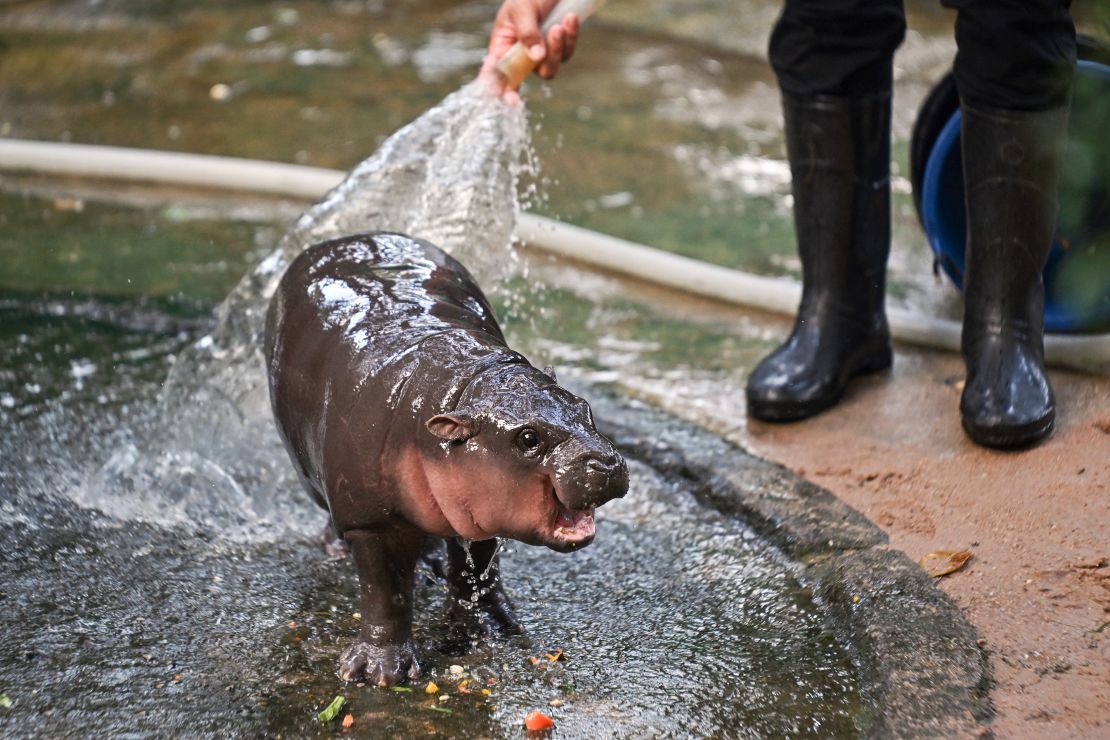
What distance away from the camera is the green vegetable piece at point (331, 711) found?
2424 mm

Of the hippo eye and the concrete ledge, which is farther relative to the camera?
the concrete ledge

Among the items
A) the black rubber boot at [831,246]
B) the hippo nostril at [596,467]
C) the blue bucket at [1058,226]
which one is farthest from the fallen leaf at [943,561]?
the hippo nostril at [596,467]

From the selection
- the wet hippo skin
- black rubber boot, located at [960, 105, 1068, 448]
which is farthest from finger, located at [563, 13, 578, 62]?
black rubber boot, located at [960, 105, 1068, 448]

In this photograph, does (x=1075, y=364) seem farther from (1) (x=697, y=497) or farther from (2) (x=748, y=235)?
(2) (x=748, y=235)

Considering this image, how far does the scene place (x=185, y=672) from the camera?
2.58 meters

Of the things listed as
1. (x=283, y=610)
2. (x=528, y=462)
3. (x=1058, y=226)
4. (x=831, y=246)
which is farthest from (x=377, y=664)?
(x=1058, y=226)

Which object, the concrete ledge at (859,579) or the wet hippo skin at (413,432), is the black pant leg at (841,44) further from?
the wet hippo skin at (413,432)

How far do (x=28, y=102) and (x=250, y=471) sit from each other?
486 cm

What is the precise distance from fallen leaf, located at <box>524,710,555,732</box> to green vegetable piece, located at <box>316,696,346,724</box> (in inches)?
13.9

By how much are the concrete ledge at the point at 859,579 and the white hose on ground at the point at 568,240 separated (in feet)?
3.13

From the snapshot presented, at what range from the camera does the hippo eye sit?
219 centimetres

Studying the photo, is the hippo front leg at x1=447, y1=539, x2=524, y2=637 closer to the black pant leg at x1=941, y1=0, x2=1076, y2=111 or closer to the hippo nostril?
the hippo nostril

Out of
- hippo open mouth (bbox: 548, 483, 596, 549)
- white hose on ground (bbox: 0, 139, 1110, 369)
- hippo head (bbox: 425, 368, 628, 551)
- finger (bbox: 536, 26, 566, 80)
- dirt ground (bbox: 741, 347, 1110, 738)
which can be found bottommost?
white hose on ground (bbox: 0, 139, 1110, 369)

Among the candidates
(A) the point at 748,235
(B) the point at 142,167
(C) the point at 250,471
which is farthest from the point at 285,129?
(C) the point at 250,471
